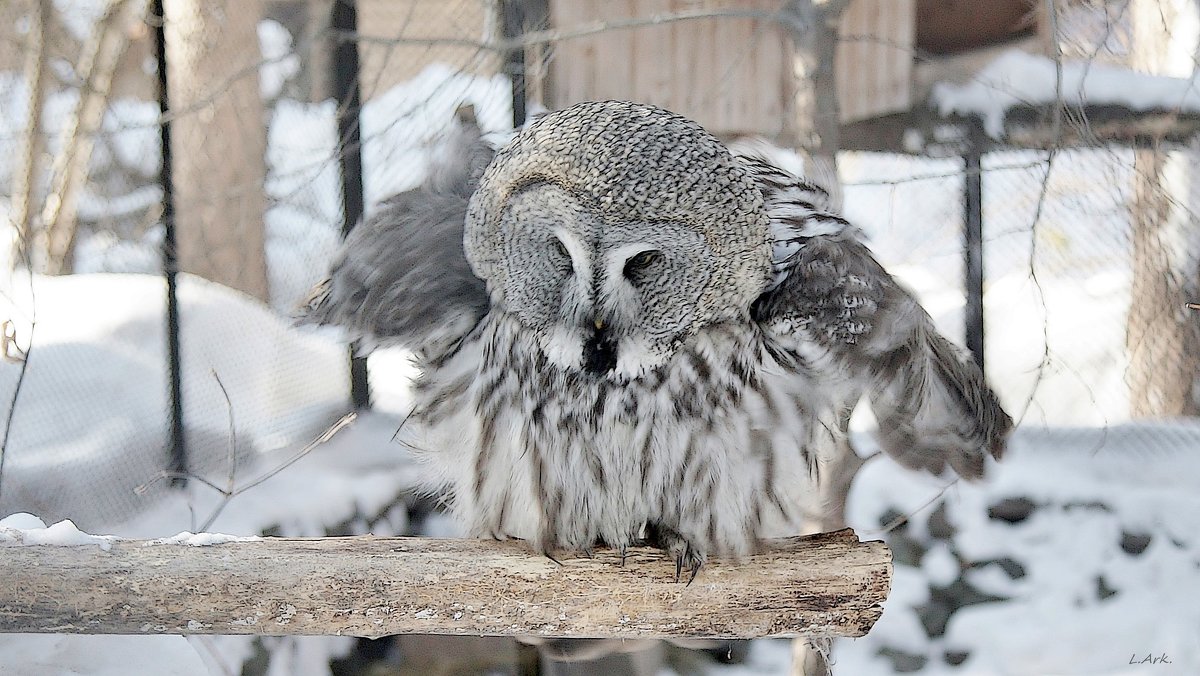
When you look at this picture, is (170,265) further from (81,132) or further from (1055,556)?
(1055,556)

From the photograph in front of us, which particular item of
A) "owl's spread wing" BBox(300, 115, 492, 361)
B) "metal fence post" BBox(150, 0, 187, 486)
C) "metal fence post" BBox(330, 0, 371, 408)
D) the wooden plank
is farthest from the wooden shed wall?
"owl's spread wing" BBox(300, 115, 492, 361)

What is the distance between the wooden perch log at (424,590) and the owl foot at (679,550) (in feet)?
0.04

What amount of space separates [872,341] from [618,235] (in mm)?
408

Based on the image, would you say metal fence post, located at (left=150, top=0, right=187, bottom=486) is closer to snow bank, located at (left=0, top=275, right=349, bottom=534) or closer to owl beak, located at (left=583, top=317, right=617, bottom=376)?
snow bank, located at (left=0, top=275, right=349, bottom=534)

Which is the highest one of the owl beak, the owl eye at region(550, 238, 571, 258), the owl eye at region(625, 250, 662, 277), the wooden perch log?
the owl eye at region(550, 238, 571, 258)

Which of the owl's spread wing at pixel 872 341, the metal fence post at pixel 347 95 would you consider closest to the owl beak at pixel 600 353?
the owl's spread wing at pixel 872 341

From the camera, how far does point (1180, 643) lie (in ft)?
11.1

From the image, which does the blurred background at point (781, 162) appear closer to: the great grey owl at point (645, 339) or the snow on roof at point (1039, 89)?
the snow on roof at point (1039, 89)

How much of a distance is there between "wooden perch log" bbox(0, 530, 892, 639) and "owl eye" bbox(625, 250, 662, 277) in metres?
0.44

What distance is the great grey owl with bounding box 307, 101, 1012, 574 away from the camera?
148 centimetres

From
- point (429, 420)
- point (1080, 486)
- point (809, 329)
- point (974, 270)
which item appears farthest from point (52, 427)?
point (1080, 486)

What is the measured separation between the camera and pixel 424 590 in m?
1.51

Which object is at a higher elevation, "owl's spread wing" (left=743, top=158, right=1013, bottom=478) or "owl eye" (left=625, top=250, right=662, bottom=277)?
"owl eye" (left=625, top=250, right=662, bottom=277)

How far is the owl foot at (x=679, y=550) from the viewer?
5.27ft
